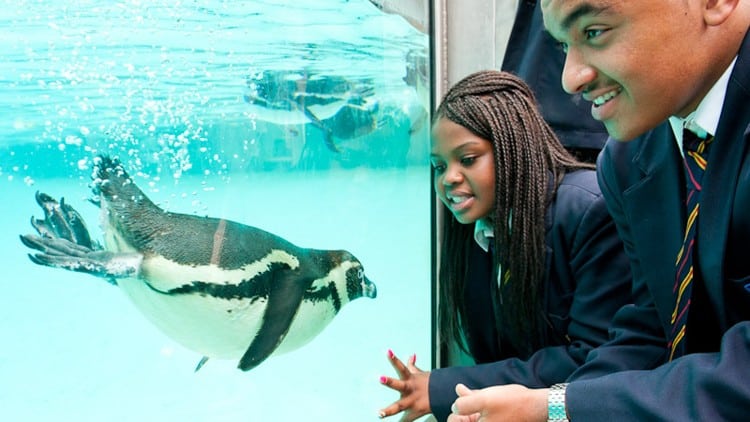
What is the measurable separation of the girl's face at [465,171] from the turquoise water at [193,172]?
11.0 inches

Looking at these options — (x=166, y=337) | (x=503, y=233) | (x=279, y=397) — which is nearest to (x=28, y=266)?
(x=166, y=337)

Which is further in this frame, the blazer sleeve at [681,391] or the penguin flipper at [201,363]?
the penguin flipper at [201,363]

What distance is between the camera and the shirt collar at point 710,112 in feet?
3.66

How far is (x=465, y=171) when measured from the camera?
6.35 ft

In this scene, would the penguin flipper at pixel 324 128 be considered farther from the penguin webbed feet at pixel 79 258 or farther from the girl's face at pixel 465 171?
the penguin webbed feet at pixel 79 258

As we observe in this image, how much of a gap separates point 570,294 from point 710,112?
2.73ft

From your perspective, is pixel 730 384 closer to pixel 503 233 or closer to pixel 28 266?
pixel 503 233

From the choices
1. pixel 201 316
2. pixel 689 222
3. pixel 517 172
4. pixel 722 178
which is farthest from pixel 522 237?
pixel 201 316

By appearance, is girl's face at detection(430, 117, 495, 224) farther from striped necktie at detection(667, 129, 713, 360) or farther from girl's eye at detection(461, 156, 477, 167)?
striped necktie at detection(667, 129, 713, 360)

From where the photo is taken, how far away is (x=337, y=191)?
2072 millimetres

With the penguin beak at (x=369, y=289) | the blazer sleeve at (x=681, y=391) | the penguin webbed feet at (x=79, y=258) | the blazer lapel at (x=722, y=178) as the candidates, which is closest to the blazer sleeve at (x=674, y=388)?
the blazer sleeve at (x=681, y=391)

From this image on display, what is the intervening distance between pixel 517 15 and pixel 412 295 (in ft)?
3.30

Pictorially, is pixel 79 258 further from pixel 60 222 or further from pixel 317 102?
pixel 317 102

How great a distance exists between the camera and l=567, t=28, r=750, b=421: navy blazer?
1.06 meters
